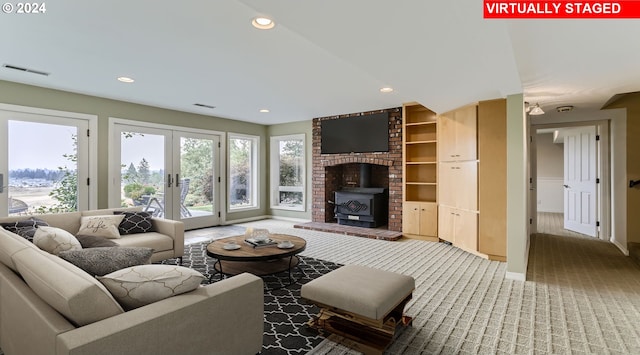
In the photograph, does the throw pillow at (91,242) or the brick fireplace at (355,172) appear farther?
the brick fireplace at (355,172)

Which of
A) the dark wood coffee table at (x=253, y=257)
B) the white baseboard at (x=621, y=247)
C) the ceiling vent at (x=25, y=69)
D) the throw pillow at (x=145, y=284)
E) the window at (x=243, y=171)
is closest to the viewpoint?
the throw pillow at (x=145, y=284)

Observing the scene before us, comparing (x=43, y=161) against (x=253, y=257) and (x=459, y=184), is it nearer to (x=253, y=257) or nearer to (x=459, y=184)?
(x=253, y=257)

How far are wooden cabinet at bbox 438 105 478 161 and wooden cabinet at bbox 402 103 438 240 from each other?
0.35m

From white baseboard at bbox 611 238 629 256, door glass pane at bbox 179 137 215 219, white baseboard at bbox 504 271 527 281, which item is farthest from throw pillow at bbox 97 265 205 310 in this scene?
white baseboard at bbox 611 238 629 256

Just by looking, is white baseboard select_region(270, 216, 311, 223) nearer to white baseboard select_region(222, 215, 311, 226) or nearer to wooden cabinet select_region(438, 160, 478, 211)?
white baseboard select_region(222, 215, 311, 226)

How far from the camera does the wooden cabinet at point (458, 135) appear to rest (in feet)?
13.6

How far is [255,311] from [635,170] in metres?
5.98

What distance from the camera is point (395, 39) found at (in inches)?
82.2

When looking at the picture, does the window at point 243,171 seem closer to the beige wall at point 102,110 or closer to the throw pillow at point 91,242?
the beige wall at point 102,110

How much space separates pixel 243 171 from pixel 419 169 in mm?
3950

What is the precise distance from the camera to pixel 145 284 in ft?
4.44

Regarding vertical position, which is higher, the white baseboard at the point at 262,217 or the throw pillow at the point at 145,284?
the throw pillow at the point at 145,284

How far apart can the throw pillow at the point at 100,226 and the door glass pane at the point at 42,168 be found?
150 cm

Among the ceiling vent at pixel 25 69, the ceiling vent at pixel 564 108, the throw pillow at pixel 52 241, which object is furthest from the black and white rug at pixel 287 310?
the ceiling vent at pixel 564 108
